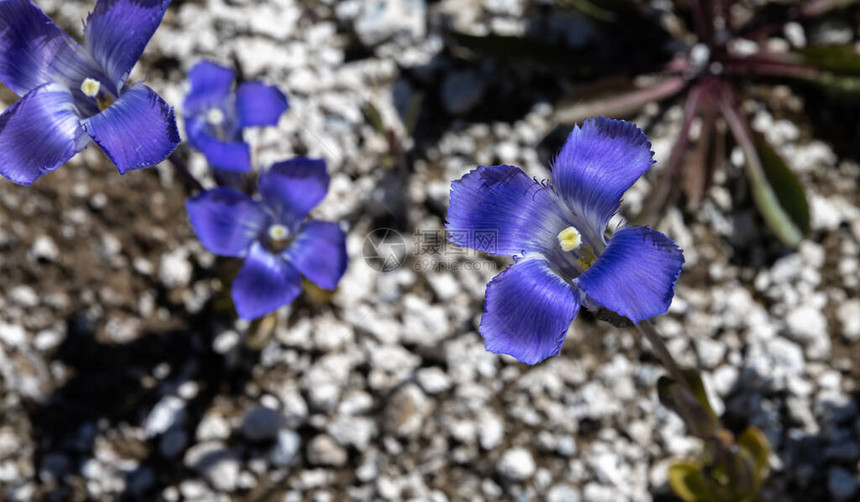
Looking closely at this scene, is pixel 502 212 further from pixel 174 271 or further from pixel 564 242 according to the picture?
pixel 174 271

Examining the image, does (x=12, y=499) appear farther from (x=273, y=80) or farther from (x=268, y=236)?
(x=273, y=80)

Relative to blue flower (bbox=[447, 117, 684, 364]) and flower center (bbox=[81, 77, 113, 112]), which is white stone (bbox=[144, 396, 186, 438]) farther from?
blue flower (bbox=[447, 117, 684, 364])

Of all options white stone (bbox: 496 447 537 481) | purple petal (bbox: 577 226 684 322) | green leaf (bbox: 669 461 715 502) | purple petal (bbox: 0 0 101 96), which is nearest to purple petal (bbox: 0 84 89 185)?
purple petal (bbox: 0 0 101 96)

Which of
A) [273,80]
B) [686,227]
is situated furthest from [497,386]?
[273,80]

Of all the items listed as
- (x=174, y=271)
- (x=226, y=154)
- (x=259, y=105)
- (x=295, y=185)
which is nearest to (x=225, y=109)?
(x=259, y=105)

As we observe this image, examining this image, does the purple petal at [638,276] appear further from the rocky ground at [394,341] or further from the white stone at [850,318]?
the white stone at [850,318]

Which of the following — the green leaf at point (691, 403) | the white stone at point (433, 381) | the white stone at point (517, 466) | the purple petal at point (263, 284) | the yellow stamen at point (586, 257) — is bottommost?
the white stone at point (517, 466)

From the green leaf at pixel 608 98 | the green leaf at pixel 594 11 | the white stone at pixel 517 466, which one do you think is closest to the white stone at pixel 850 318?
the green leaf at pixel 608 98
